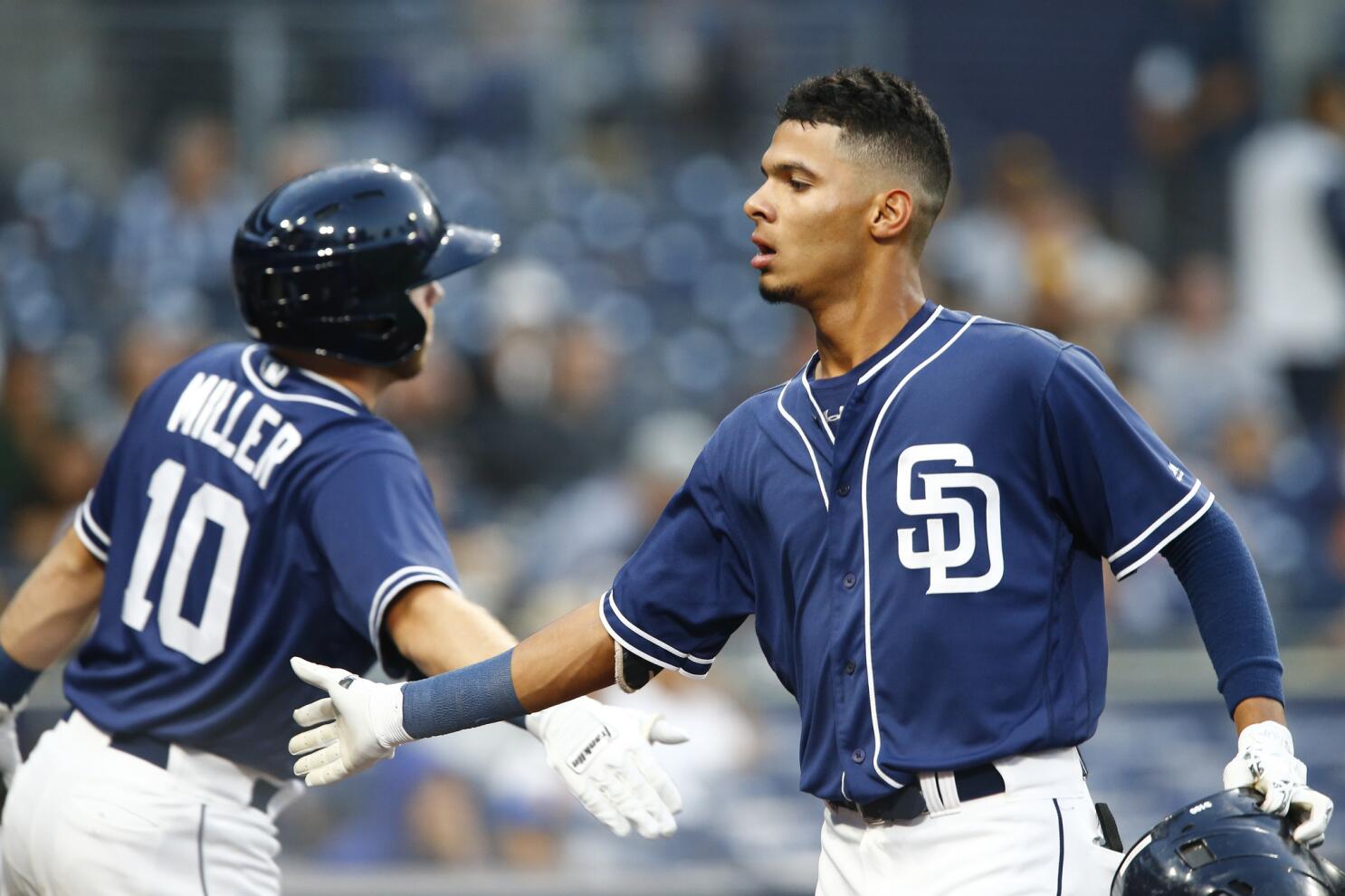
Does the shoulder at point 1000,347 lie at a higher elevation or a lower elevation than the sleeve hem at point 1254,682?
higher

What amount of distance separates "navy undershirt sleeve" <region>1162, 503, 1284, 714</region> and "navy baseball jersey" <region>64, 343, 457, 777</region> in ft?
4.71

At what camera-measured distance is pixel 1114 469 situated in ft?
8.95

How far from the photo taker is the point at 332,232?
12.1 ft

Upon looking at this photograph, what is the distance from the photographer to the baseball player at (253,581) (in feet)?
10.9

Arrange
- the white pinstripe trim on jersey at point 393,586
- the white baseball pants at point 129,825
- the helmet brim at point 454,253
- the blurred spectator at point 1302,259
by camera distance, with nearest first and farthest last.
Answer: the white pinstripe trim on jersey at point 393,586
the white baseball pants at point 129,825
the helmet brim at point 454,253
the blurred spectator at point 1302,259

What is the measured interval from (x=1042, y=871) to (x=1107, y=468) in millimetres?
669

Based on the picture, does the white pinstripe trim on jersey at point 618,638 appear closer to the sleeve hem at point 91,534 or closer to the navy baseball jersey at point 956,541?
the navy baseball jersey at point 956,541

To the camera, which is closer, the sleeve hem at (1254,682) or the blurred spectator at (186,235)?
the sleeve hem at (1254,682)

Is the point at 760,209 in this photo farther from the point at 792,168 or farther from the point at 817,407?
the point at 817,407

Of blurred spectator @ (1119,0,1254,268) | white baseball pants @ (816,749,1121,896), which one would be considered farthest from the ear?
blurred spectator @ (1119,0,1254,268)

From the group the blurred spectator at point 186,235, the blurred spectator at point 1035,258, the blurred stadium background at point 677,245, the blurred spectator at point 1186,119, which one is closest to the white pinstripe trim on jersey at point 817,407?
the blurred stadium background at point 677,245

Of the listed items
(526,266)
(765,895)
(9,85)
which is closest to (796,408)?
(765,895)

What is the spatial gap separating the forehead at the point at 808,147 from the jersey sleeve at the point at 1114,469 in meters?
0.56

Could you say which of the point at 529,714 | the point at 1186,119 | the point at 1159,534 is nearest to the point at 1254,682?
the point at 1159,534
